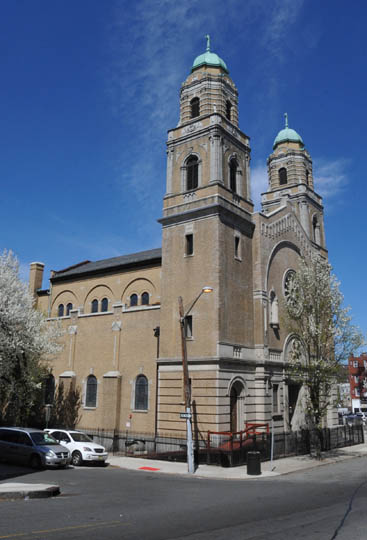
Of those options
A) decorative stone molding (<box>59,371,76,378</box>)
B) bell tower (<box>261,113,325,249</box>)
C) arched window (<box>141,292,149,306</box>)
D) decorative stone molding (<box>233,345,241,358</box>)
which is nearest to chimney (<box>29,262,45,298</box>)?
decorative stone molding (<box>59,371,76,378</box>)

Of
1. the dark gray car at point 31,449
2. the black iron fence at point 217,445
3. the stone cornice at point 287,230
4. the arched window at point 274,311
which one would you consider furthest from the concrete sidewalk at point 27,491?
the stone cornice at point 287,230

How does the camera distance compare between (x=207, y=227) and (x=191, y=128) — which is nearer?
(x=207, y=227)

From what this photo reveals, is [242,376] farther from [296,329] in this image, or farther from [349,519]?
[349,519]

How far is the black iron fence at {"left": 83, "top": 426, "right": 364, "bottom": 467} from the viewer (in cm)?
2412

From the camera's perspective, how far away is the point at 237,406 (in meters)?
28.1

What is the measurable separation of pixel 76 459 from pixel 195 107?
24381 millimetres

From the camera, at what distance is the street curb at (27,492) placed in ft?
44.3

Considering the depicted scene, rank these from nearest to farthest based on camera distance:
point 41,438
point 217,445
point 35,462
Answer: point 35,462
point 41,438
point 217,445

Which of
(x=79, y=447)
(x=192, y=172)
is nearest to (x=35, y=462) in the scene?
(x=79, y=447)

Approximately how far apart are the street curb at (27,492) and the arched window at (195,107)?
2664cm

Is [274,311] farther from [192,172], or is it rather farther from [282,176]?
[282,176]

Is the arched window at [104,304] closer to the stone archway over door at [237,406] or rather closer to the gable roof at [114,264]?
the gable roof at [114,264]

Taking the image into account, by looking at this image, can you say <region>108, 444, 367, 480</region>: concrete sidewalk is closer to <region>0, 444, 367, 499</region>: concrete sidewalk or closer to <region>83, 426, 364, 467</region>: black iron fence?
<region>0, 444, 367, 499</region>: concrete sidewalk

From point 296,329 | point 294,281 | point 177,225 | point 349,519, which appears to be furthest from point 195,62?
point 349,519
